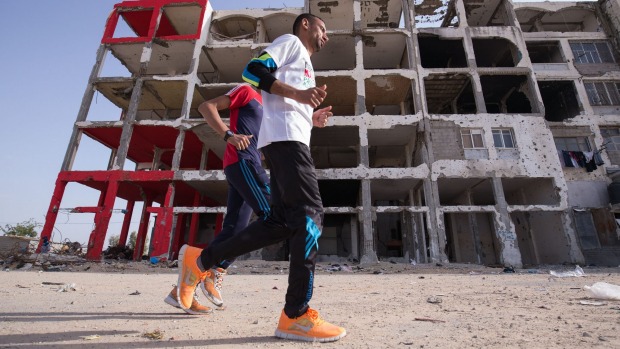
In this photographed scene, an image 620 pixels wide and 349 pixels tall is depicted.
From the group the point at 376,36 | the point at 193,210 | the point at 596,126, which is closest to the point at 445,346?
the point at 193,210

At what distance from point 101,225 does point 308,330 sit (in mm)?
15794

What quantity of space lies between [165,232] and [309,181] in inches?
546

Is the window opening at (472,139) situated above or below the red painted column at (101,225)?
above

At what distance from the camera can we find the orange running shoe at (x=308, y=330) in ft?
5.31

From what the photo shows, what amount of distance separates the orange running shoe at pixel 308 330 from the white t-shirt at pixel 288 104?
1047 millimetres

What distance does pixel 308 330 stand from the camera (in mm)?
1638

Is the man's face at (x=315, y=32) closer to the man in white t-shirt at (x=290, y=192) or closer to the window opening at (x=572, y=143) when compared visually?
the man in white t-shirt at (x=290, y=192)

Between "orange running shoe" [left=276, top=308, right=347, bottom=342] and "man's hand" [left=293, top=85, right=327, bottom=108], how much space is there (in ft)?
4.05

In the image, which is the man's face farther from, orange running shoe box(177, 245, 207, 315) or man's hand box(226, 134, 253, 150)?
orange running shoe box(177, 245, 207, 315)

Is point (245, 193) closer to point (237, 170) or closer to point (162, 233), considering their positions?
point (237, 170)

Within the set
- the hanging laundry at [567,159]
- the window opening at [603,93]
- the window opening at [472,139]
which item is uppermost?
the window opening at [603,93]

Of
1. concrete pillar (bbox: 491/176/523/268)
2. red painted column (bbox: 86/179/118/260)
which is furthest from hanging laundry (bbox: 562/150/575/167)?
red painted column (bbox: 86/179/118/260)

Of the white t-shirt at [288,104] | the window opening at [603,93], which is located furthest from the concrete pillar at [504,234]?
the white t-shirt at [288,104]

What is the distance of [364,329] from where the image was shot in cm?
180
